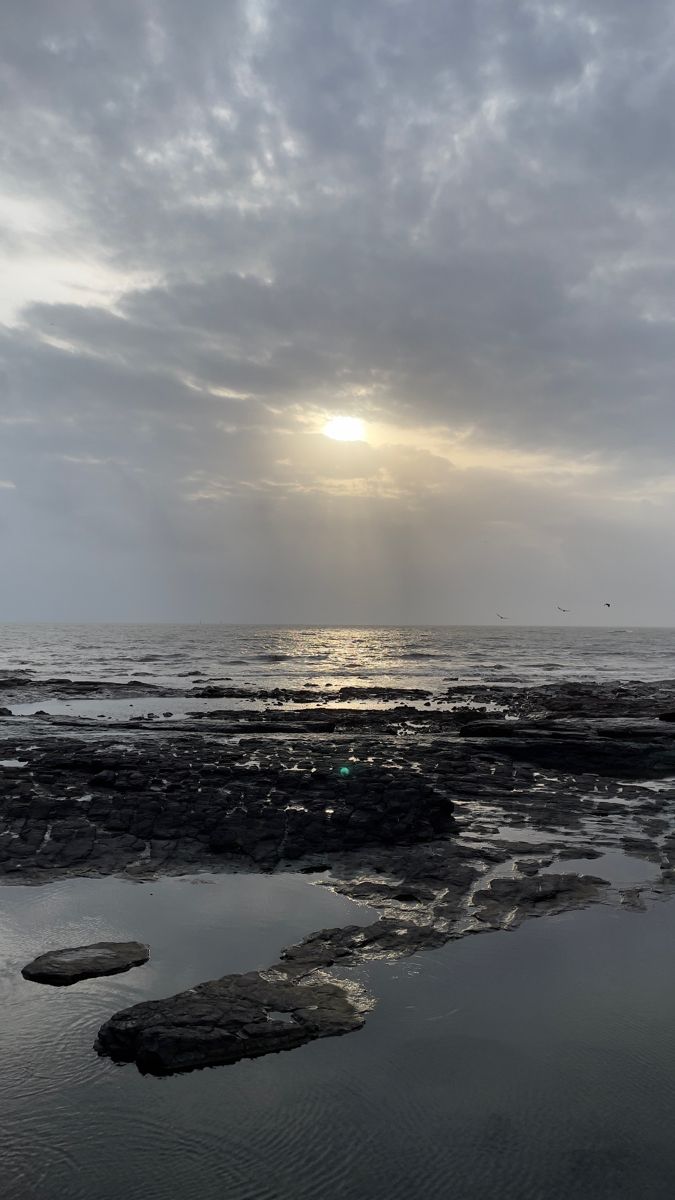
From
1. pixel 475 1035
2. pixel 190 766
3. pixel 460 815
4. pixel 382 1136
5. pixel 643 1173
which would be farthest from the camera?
pixel 190 766

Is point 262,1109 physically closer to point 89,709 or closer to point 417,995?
point 417,995

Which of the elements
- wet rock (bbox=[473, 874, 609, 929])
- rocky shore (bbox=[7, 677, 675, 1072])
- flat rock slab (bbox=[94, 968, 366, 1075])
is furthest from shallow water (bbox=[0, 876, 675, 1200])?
wet rock (bbox=[473, 874, 609, 929])

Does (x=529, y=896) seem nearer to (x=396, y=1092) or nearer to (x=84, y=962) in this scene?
(x=396, y=1092)

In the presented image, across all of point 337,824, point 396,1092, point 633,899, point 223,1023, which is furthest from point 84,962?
point 633,899

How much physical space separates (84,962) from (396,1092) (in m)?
3.82

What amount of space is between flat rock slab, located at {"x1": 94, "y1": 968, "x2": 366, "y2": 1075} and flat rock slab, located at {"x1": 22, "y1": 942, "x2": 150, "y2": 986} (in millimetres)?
1106

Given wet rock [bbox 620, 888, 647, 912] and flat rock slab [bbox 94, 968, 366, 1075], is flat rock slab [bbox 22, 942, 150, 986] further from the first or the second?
wet rock [bbox 620, 888, 647, 912]

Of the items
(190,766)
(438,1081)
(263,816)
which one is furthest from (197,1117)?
(190,766)

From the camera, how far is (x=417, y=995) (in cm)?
721

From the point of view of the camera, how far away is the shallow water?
4.78 meters

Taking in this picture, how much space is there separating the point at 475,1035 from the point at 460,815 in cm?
867

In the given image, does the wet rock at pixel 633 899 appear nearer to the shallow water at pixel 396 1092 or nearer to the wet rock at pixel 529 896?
the wet rock at pixel 529 896

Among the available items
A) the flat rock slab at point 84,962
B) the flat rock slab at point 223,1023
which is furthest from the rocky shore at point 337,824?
the flat rock slab at point 84,962

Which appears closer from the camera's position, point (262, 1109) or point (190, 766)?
point (262, 1109)
